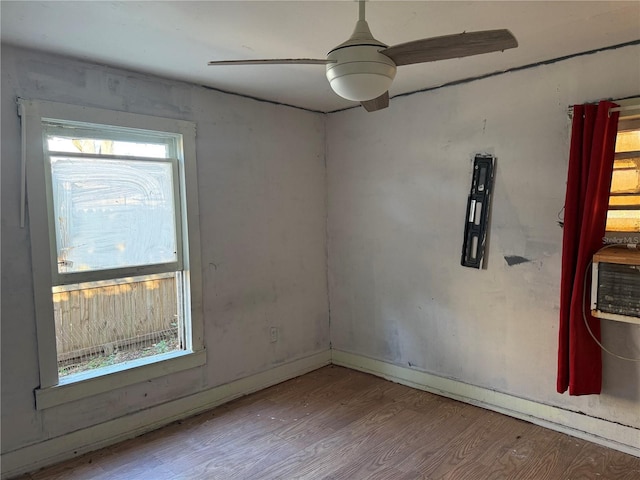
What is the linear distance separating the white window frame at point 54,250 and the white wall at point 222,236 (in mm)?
46

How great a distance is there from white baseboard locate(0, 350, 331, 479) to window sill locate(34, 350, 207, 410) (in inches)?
8.7

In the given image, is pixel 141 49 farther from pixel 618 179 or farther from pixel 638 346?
pixel 638 346

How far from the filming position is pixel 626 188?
2443 mm

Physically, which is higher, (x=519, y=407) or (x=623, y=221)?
(x=623, y=221)

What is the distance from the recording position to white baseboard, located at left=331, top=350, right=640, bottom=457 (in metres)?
2.49

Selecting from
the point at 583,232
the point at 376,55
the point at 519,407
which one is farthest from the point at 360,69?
the point at 519,407

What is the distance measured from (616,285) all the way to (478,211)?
98 cm

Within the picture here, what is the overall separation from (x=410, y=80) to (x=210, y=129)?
4.97 feet

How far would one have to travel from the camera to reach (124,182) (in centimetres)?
276

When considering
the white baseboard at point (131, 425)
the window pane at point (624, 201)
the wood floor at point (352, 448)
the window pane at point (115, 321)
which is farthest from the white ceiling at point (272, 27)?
the wood floor at point (352, 448)

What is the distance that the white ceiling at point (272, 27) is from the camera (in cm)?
189

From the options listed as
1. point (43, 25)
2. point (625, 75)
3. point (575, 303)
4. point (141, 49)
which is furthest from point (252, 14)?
point (575, 303)

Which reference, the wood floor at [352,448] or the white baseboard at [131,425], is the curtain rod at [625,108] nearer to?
the wood floor at [352,448]

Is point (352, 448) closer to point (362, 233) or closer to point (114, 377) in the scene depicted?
point (114, 377)
